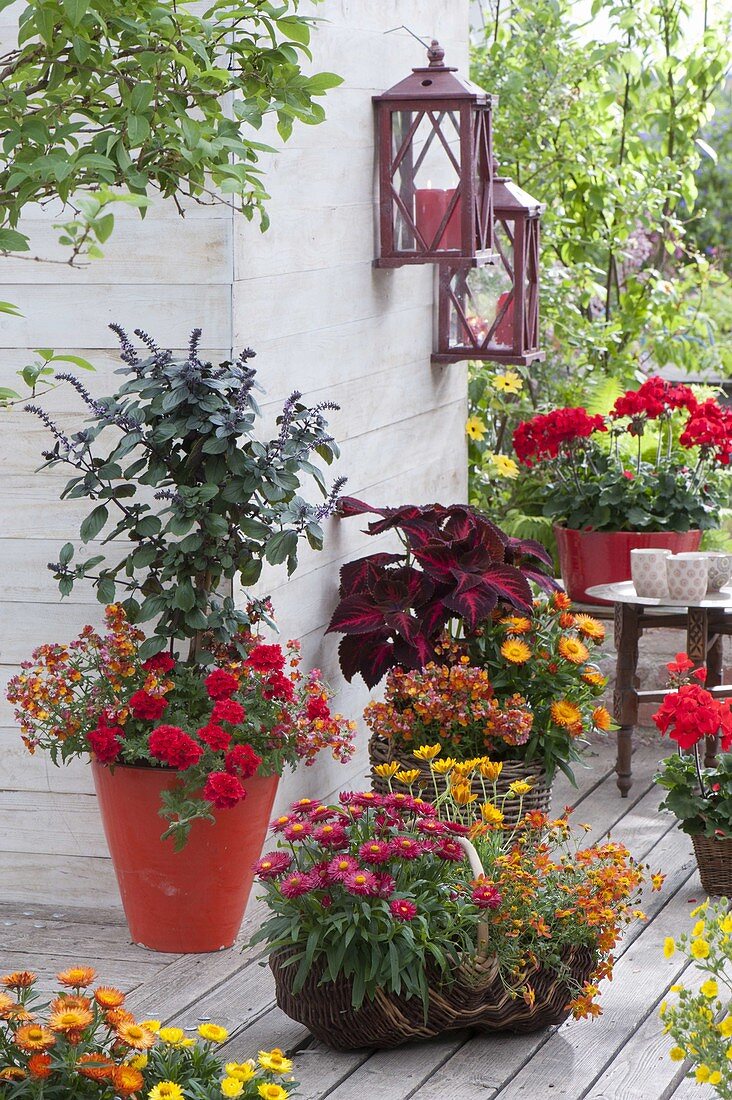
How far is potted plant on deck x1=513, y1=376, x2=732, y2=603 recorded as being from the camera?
480 centimetres

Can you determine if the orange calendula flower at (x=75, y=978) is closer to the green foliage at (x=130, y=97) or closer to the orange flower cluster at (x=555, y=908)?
the orange flower cluster at (x=555, y=908)

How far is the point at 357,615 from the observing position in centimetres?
363

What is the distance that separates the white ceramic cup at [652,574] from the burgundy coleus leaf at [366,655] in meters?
0.86

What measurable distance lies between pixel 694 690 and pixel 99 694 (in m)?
1.33

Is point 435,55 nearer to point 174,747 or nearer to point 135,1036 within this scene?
point 174,747

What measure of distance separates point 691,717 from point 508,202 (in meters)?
1.79

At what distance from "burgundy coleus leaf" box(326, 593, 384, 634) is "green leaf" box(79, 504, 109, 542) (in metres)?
0.77

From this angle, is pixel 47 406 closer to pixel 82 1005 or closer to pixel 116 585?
pixel 116 585

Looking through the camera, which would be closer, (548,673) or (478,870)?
(478,870)

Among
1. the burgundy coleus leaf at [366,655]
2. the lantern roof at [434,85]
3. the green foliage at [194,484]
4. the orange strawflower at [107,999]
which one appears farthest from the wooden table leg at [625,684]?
the orange strawflower at [107,999]

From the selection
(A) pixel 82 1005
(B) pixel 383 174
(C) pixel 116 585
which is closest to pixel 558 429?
(B) pixel 383 174

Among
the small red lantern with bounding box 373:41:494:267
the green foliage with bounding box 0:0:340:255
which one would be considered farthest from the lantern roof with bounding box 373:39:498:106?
the green foliage with bounding box 0:0:340:255

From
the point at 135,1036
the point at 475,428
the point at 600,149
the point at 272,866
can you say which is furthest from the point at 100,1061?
the point at 600,149

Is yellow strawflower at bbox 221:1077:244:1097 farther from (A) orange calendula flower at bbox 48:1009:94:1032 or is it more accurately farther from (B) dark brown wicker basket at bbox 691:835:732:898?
(B) dark brown wicker basket at bbox 691:835:732:898
